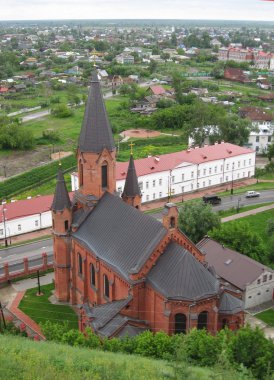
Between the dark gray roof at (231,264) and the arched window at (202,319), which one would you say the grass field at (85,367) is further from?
the dark gray roof at (231,264)

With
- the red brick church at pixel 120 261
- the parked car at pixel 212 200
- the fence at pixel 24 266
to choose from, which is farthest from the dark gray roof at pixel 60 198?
the parked car at pixel 212 200

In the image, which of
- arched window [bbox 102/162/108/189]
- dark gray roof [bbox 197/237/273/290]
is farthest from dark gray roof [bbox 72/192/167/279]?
dark gray roof [bbox 197/237/273/290]

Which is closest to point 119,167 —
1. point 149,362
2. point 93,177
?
point 93,177

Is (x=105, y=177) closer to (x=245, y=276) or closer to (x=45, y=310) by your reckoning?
(x=45, y=310)

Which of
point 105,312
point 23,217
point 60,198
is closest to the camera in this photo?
point 105,312

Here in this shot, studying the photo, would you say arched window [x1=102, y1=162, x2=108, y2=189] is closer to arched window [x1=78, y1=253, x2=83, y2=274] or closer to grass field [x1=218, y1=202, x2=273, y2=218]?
arched window [x1=78, y1=253, x2=83, y2=274]

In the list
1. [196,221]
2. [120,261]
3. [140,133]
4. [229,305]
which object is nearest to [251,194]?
[196,221]
